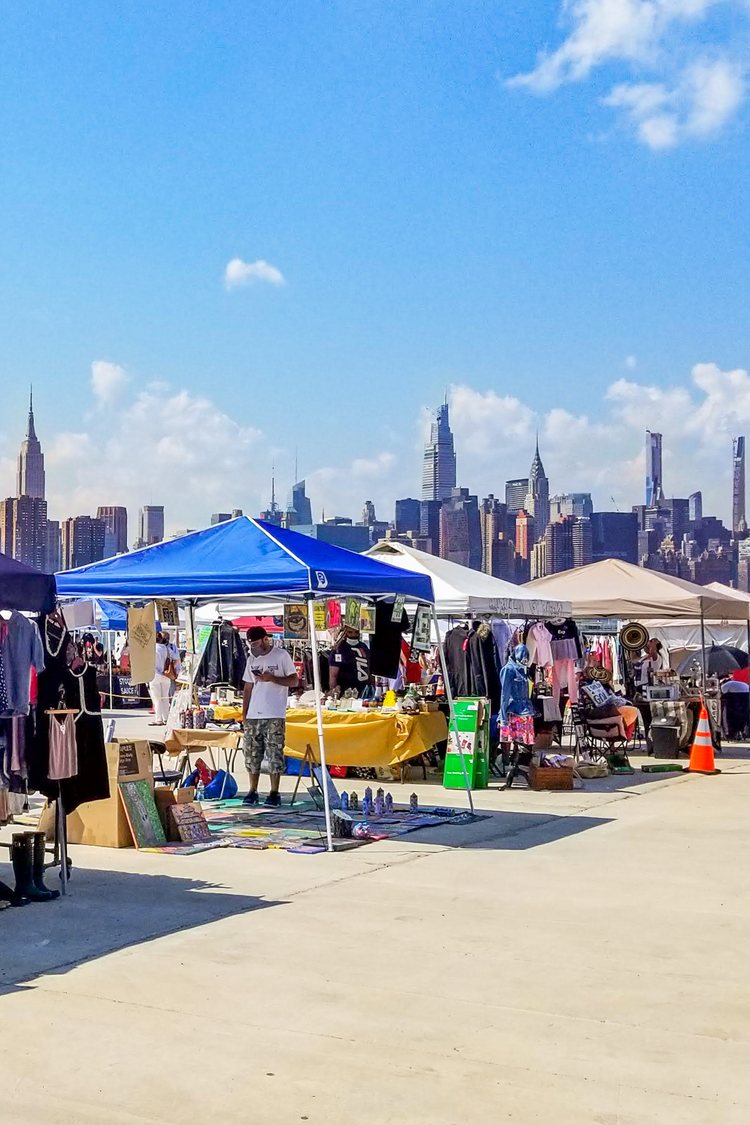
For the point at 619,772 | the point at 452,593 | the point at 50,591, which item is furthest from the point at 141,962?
the point at 619,772

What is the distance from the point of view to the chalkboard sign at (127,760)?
1072cm

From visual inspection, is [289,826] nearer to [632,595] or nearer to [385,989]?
[385,989]

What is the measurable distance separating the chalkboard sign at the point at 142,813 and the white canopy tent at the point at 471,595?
5.73 metres

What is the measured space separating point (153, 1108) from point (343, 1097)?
72 centimetres

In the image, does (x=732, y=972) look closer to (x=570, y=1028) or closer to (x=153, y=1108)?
(x=570, y=1028)

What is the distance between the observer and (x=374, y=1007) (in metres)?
6.23

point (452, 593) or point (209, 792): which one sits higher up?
point (452, 593)

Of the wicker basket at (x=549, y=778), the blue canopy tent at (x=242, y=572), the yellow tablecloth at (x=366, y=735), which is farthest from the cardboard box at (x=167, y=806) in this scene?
the wicker basket at (x=549, y=778)

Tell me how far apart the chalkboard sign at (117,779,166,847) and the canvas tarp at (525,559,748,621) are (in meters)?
10.9

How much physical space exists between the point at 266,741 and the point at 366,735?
2.74m

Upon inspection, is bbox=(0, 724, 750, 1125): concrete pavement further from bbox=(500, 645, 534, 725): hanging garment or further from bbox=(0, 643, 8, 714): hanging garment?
bbox=(500, 645, 534, 725): hanging garment

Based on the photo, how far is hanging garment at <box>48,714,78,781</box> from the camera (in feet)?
30.5

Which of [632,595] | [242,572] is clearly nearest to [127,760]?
[242,572]

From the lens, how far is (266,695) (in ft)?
42.9
